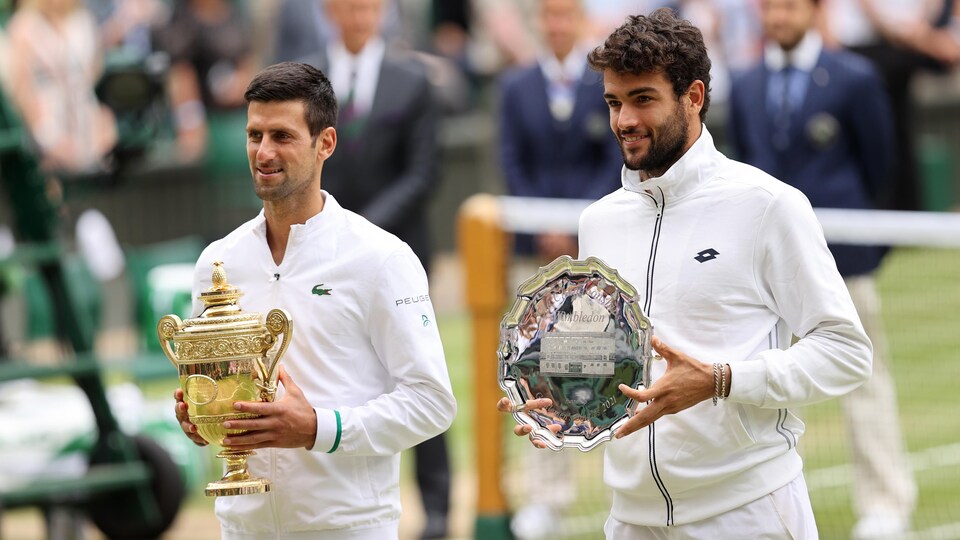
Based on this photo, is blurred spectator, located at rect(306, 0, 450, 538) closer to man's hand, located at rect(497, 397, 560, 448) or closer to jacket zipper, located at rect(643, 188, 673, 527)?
jacket zipper, located at rect(643, 188, 673, 527)

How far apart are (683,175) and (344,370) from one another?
36.6 inches

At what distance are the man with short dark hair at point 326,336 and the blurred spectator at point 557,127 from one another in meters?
3.82

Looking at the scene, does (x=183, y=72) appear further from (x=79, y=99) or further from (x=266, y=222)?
(x=266, y=222)

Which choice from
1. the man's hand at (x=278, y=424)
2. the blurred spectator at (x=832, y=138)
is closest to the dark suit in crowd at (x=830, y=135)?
the blurred spectator at (x=832, y=138)

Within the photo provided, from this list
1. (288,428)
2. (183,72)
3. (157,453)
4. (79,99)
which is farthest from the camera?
(183,72)

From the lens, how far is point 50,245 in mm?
8336

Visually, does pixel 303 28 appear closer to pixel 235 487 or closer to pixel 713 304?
pixel 235 487

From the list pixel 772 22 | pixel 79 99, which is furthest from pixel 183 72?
pixel 772 22

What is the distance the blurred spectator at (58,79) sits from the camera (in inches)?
404

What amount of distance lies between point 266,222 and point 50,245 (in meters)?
4.02

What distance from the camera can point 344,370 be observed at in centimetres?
444

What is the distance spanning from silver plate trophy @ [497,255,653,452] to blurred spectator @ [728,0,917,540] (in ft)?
12.6

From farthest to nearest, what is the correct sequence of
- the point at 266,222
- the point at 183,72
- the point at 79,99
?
1. the point at 183,72
2. the point at 79,99
3. the point at 266,222

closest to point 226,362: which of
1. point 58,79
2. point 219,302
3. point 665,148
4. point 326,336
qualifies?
point 219,302
